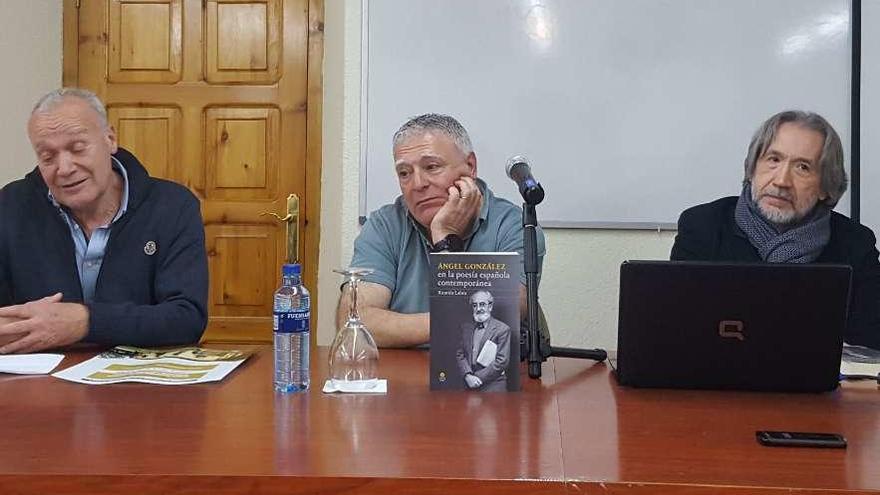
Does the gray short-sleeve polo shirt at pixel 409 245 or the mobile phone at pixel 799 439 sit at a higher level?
the gray short-sleeve polo shirt at pixel 409 245

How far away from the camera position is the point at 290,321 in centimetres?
115

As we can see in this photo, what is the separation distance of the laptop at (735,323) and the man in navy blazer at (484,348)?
185 mm

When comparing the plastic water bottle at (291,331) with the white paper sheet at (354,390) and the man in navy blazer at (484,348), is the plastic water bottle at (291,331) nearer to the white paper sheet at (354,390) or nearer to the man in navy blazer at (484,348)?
the white paper sheet at (354,390)

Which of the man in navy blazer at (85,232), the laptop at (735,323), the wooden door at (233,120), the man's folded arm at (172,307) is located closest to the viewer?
the laptop at (735,323)

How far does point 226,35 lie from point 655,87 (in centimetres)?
182

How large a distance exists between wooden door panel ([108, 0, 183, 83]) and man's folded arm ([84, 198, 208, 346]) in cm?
173

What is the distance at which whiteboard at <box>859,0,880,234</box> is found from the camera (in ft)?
8.44

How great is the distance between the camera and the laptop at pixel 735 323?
1.13 meters

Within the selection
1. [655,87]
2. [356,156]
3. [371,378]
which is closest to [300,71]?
[356,156]

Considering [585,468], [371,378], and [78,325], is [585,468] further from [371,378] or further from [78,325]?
[78,325]

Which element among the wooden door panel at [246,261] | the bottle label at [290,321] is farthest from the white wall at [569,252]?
the bottle label at [290,321]

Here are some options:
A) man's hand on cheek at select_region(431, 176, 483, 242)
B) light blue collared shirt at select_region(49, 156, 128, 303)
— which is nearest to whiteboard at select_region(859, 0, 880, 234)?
man's hand on cheek at select_region(431, 176, 483, 242)

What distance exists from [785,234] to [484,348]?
109 cm

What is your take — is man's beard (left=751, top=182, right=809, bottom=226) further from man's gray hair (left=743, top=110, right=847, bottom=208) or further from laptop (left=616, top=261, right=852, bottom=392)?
laptop (left=616, top=261, right=852, bottom=392)
